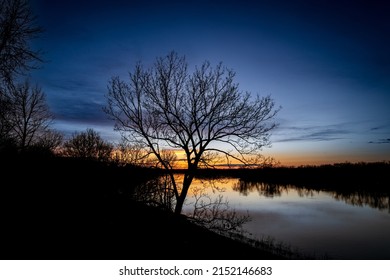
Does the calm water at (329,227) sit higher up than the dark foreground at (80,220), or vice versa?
the dark foreground at (80,220)

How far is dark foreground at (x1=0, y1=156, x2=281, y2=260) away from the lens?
6.92 meters

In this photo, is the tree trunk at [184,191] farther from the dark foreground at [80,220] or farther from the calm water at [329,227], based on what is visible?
the calm water at [329,227]

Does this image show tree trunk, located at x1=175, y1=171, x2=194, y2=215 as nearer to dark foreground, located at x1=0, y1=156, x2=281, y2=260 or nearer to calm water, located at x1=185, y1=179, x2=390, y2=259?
dark foreground, located at x1=0, y1=156, x2=281, y2=260

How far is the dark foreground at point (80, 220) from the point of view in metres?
6.92

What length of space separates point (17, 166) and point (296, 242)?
18.0 metres

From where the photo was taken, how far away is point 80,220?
891cm

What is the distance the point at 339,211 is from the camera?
32.4m

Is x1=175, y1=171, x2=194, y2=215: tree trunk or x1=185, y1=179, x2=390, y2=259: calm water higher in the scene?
x1=175, y1=171, x2=194, y2=215: tree trunk

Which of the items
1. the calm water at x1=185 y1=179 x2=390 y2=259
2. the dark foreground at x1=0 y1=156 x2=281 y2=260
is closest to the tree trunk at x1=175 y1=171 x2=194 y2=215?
the dark foreground at x1=0 y1=156 x2=281 y2=260

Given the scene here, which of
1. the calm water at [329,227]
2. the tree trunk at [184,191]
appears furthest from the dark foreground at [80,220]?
the calm water at [329,227]

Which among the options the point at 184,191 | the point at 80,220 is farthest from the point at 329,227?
the point at 80,220

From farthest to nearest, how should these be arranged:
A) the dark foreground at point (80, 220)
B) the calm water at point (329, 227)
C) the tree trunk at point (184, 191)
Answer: the calm water at point (329, 227) < the tree trunk at point (184, 191) < the dark foreground at point (80, 220)

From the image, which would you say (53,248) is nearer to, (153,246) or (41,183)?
(153,246)

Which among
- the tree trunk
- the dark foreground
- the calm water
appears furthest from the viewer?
→ the calm water
